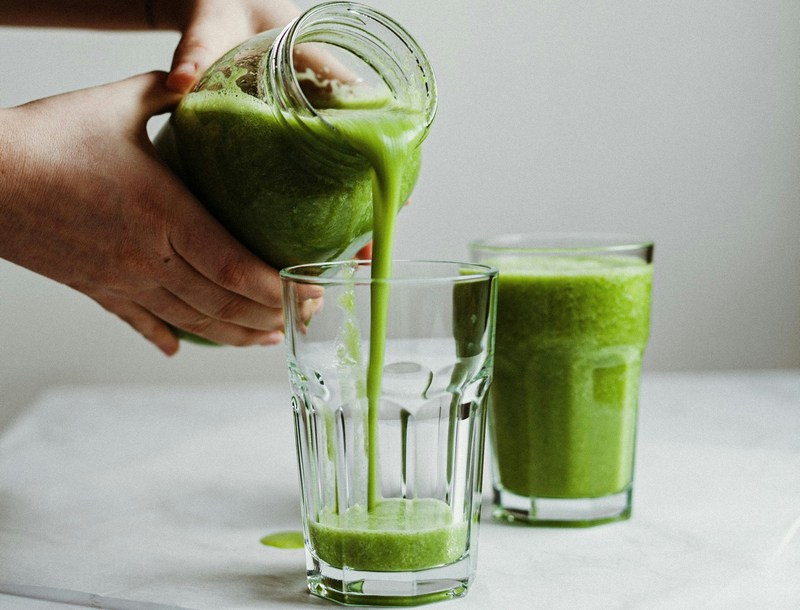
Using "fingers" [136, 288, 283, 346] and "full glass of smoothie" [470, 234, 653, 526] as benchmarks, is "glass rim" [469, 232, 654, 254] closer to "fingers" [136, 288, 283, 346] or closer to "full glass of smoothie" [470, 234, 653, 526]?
"full glass of smoothie" [470, 234, 653, 526]

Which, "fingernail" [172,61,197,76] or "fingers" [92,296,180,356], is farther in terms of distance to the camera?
"fingers" [92,296,180,356]

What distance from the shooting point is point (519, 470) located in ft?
2.78

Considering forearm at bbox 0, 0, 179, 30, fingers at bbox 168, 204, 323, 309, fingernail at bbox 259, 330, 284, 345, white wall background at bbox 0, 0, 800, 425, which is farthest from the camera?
white wall background at bbox 0, 0, 800, 425

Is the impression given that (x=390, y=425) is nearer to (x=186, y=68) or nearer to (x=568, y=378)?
(x=568, y=378)

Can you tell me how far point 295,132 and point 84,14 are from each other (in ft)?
1.99

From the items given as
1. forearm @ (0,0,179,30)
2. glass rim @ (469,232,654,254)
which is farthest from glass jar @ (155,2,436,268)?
forearm @ (0,0,179,30)

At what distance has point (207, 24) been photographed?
0.87 meters

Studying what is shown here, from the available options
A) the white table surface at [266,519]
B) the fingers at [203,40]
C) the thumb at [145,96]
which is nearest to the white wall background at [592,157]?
the white table surface at [266,519]

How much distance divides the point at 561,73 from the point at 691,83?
24 cm

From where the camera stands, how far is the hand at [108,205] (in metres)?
0.76

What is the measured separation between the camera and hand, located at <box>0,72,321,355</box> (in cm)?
76

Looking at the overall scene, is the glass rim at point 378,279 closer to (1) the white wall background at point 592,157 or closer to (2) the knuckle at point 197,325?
(2) the knuckle at point 197,325

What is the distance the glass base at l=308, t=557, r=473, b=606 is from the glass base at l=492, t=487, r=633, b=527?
192mm

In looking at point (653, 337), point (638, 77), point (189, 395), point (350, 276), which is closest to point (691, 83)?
point (638, 77)
